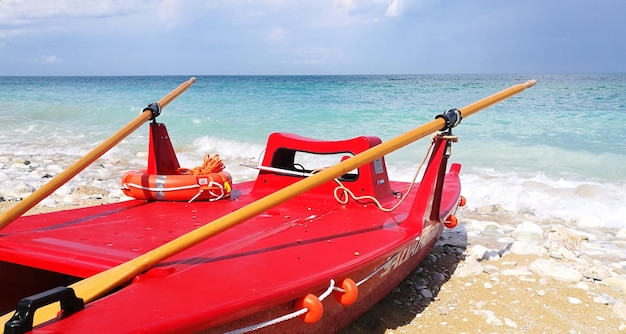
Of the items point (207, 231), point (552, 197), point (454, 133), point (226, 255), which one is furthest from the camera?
point (454, 133)

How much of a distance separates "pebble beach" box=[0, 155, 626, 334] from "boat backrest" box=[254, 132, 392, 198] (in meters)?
0.77

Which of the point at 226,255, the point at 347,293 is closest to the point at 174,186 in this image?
the point at 226,255

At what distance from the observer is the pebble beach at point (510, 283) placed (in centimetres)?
344

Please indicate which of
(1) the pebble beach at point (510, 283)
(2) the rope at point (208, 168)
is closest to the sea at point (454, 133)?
(2) the rope at point (208, 168)

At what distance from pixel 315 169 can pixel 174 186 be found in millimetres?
1036

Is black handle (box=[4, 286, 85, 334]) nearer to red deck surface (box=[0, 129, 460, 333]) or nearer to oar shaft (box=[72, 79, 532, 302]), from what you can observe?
red deck surface (box=[0, 129, 460, 333])

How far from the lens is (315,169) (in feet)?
13.5

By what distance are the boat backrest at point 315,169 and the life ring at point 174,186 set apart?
1.74ft

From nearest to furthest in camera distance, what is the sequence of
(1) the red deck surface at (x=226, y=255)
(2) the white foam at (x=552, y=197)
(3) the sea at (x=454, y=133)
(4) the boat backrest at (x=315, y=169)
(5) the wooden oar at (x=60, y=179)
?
(1) the red deck surface at (x=226, y=255), (5) the wooden oar at (x=60, y=179), (4) the boat backrest at (x=315, y=169), (2) the white foam at (x=552, y=197), (3) the sea at (x=454, y=133)

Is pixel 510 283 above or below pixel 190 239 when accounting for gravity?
below

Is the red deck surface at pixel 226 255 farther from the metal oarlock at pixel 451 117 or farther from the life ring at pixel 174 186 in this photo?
the metal oarlock at pixel 451 117

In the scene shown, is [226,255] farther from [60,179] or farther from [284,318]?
[60,179]

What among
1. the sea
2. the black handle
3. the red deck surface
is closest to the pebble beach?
the red deck surface

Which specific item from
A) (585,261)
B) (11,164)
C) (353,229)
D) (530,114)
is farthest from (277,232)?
(530,114)
